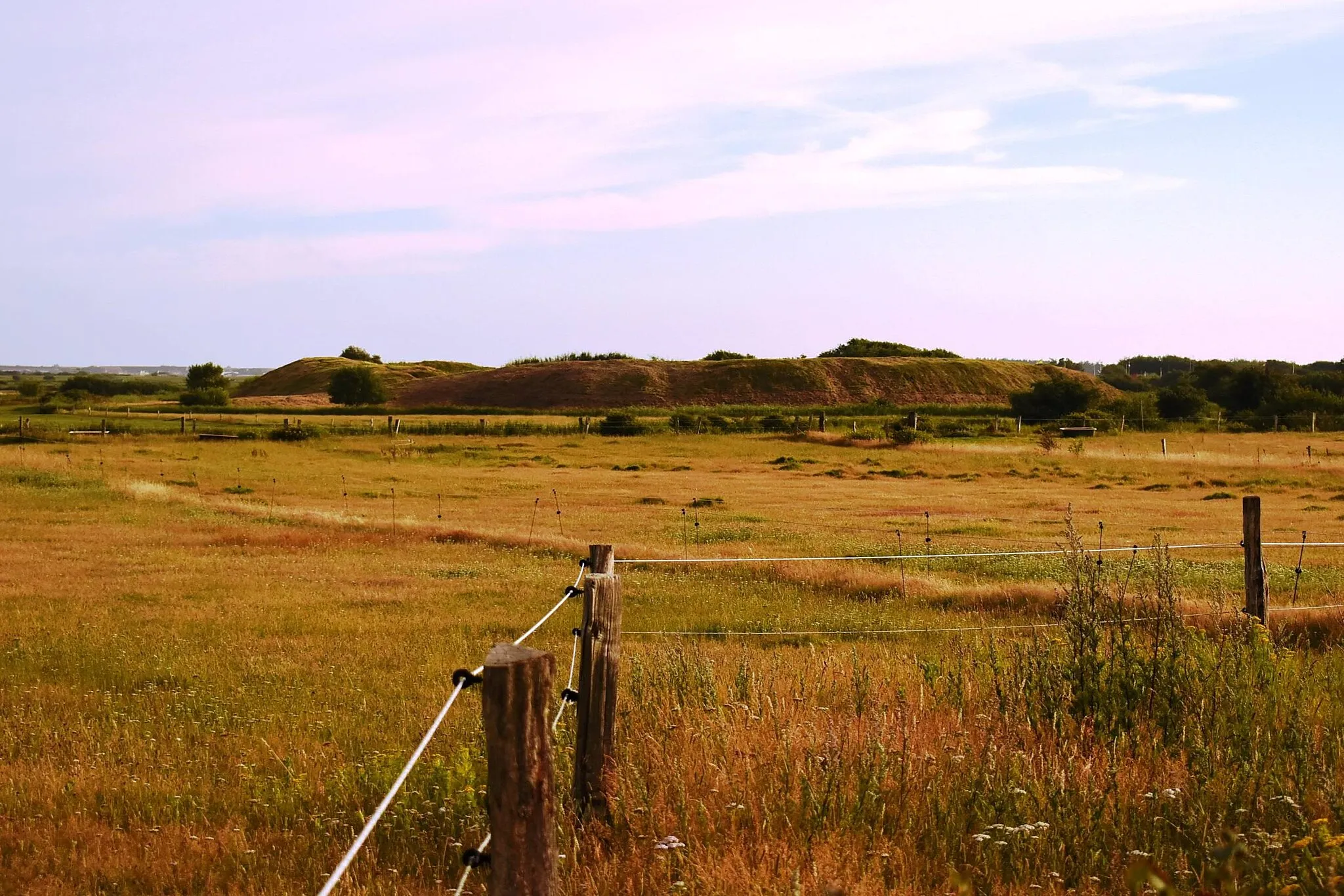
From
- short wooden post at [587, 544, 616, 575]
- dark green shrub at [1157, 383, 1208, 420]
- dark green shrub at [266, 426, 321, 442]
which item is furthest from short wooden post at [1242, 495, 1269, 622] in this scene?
dark green shrub at [1157, 383, 1208, 420]

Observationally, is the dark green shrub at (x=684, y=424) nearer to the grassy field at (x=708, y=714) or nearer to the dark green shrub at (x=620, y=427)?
the dark green shrub at (x=620, y=427)

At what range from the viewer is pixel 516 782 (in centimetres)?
365

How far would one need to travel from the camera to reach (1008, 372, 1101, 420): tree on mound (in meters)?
89.4

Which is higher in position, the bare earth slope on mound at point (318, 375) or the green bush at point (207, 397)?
the bare earth slope on mound at point (318, 375)

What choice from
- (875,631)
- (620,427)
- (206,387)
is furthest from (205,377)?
(875,631)

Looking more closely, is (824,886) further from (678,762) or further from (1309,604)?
(1309,604)

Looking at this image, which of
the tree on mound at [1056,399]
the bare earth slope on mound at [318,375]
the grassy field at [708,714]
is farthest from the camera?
the bare earth slope on mound at [318,375]

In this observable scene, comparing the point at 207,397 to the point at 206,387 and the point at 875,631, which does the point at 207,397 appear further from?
the point at 875,631

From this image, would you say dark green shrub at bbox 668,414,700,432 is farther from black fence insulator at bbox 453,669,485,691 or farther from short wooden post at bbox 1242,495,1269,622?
black fence insulator at bbox 453,669,485,691

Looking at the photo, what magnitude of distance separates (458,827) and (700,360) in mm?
139487

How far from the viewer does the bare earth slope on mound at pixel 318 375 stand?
142875 millimetres

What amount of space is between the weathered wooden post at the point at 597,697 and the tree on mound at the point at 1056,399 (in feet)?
284

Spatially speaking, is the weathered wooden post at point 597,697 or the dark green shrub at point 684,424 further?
the dark green shrub at point 684,424

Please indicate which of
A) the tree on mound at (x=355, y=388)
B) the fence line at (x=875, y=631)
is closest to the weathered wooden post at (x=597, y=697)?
the fence line at (x=875, y=631)
